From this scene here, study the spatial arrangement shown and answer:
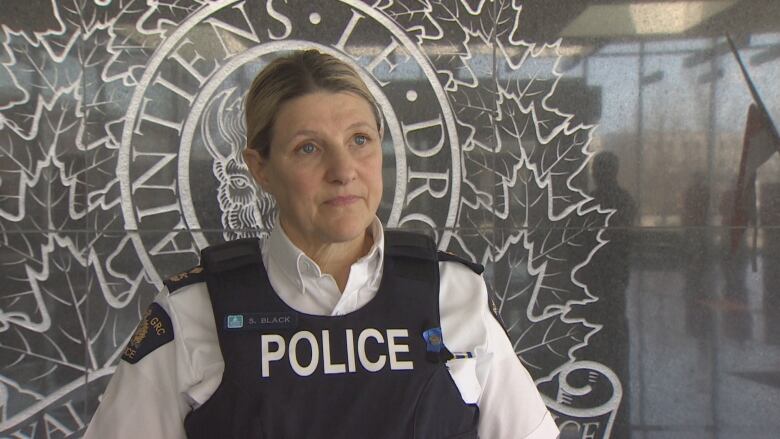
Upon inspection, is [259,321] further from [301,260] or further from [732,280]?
[732,280]

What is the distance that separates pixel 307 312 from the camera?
3.83 ft

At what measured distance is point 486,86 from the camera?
261cm

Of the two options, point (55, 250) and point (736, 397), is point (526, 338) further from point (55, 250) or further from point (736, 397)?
point (55, 250)

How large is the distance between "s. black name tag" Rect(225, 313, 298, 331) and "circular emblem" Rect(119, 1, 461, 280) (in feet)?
4.76

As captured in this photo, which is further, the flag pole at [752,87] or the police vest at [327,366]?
the flag pole at [752,87]

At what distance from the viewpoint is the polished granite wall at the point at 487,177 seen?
98.2 inches

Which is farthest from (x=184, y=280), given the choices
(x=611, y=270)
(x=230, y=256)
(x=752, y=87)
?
(x=752, y=87)

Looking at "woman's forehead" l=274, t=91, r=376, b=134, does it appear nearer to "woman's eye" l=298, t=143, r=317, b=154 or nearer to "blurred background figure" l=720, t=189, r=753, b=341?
"woman's eye" l=298, t=143, r=317, b=154

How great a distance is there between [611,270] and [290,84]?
191 cm

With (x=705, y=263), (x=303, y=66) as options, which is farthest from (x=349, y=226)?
(x=705, y=263)

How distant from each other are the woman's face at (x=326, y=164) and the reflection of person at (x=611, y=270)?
172cm

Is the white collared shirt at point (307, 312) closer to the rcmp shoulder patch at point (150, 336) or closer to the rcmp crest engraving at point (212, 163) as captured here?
the rcmp shoulder patch at point (150, 336)

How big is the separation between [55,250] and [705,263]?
263 cm

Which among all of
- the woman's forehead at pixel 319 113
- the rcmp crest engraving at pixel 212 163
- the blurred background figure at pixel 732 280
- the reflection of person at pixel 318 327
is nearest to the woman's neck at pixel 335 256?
the reflection of person at pixel 318 327
